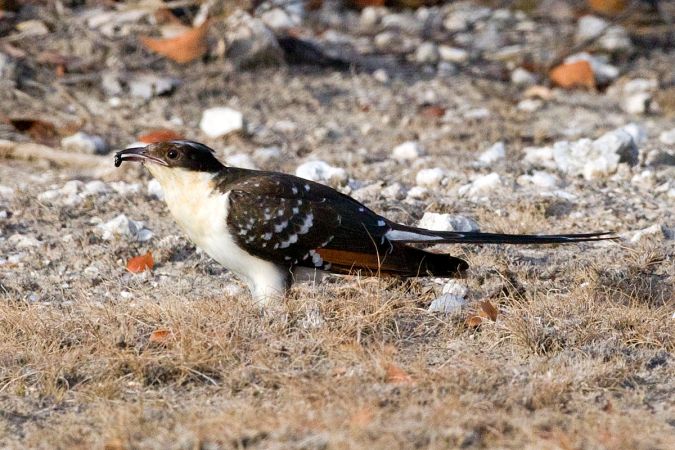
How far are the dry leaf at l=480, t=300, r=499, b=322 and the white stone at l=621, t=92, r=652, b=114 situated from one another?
4517mm

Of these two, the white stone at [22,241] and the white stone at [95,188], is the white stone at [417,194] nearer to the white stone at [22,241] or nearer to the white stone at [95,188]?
the white stone at [95,188]

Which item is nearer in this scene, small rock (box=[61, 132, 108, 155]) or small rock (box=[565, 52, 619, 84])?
small rock (box=[61, 132, 108, 155])

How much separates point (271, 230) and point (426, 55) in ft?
17.4

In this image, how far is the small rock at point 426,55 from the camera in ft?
32.9

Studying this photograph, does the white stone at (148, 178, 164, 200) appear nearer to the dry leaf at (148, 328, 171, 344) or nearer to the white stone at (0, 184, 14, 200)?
the white stone at (0, 184, 14, 200)

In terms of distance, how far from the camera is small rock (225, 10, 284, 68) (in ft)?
30.3

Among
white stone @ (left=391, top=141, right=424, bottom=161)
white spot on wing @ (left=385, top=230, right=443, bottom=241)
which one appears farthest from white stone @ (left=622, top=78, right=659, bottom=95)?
white spot on wing @ (left=385, top=230, right=443, bottom=241)

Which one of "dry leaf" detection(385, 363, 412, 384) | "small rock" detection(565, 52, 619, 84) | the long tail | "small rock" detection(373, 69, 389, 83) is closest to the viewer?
"dry leaf" detection(385, 363, 412, 384)

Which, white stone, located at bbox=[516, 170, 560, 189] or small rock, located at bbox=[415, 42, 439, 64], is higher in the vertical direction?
small rock, located at bbox=[415, 42, 439, 64]

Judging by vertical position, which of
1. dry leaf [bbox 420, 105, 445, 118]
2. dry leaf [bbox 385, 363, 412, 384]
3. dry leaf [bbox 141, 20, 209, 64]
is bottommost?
dry leaf [bbox 420, 105, 445, 118]

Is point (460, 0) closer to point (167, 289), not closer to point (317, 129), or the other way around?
point (317, 129)

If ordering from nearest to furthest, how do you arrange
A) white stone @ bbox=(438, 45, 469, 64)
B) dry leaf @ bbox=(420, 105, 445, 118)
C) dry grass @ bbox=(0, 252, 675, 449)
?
dry grass @ bbox=(0, 252, 675, 449), dry leaf @ bbox=(420, 105, 445, 118), white stone @ bbox=(438, 45, 469, 64)

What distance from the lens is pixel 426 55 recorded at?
396 inches

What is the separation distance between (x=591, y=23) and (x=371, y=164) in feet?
12.9
